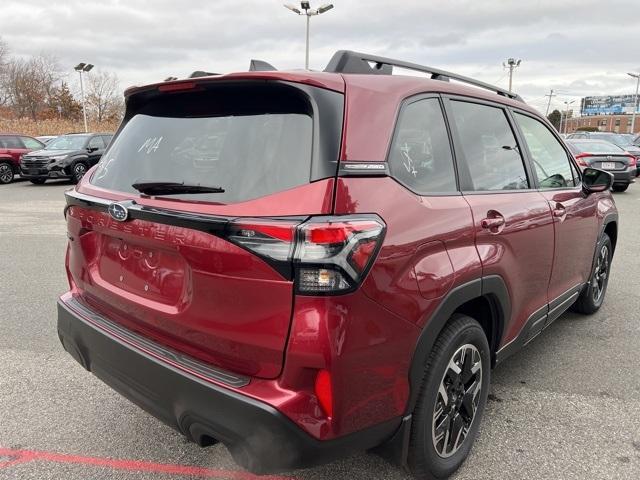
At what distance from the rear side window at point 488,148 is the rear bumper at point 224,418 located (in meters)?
1.33

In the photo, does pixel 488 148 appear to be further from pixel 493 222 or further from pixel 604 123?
pixel 604 123

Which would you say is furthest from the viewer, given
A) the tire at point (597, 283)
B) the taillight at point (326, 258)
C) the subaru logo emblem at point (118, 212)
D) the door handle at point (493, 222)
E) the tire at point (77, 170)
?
the tire at point (77, 170)

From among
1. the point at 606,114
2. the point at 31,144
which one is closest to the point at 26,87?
the point at 31,144

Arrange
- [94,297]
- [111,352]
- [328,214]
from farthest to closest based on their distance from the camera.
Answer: [94,297] < [111,352] < [328,214]

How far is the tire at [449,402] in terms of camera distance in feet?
7.13

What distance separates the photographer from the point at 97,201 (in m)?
2.38

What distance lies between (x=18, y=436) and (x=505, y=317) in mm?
2619

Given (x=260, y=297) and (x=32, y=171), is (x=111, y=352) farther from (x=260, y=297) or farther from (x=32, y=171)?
(x=32, y=171)

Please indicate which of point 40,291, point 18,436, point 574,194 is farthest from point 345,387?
point 40,291

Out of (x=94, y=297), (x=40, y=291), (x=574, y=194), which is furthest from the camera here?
(x=40, y=291)

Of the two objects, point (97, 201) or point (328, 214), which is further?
point (97, 201)

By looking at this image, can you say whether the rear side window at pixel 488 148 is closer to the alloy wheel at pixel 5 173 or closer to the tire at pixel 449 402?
the tire at pixel 449 402

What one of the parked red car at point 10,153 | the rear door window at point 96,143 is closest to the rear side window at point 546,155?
the rear door window at point 96,143

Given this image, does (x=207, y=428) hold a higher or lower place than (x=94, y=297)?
lower
